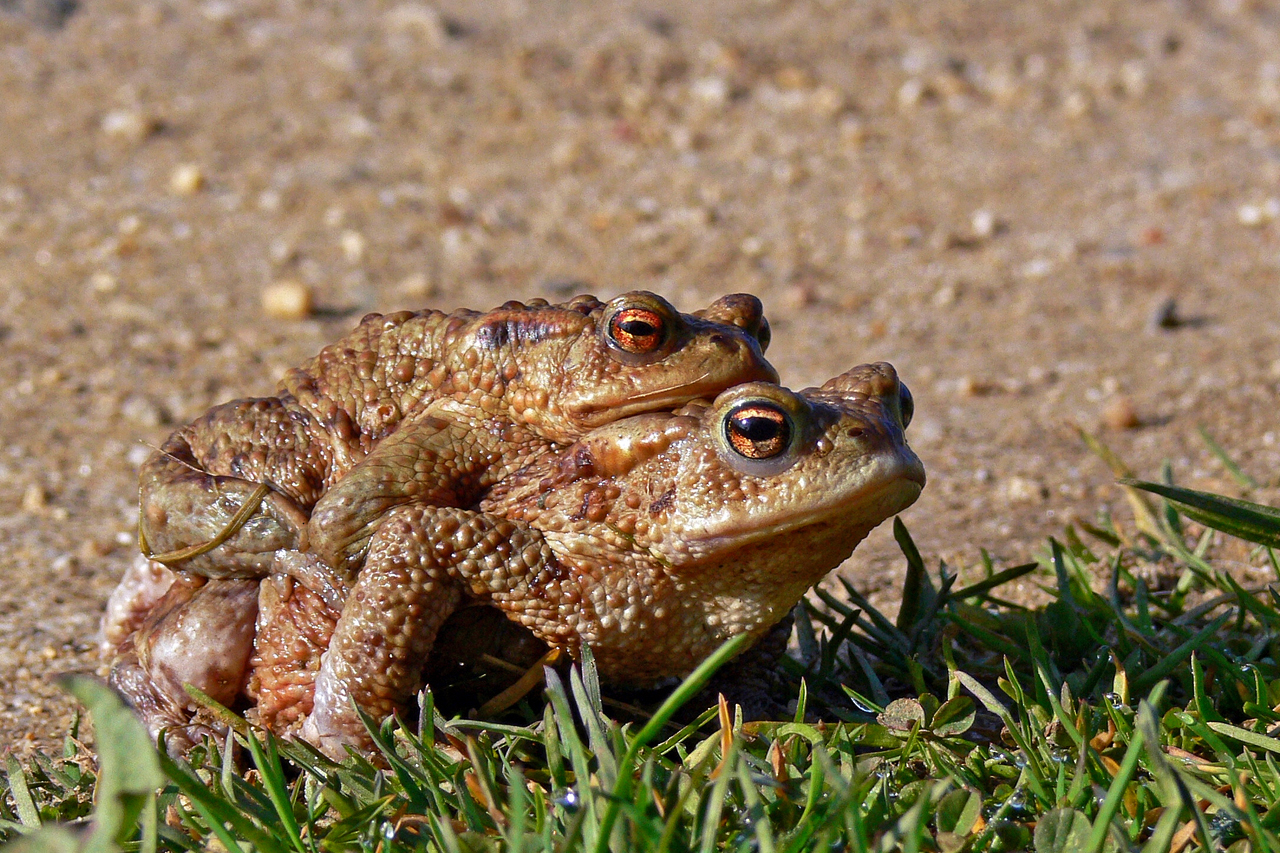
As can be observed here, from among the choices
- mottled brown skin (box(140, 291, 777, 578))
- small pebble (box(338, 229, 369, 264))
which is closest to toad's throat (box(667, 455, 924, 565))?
mottled brown skin (box(140, 291, 777, 578))

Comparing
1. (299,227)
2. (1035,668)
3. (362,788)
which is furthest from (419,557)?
(299,227)

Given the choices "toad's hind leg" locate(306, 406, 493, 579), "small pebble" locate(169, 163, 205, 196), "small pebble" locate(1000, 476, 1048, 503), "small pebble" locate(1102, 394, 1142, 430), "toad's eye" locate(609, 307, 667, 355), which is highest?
"toad's eye" locate(609, 307, 667, 355)

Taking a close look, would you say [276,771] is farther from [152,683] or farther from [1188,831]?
[1188,831]

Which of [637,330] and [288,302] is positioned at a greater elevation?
[637,330]

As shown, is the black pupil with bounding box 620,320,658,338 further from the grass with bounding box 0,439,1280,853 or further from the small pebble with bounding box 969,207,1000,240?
the small pebble with bounding box 969,207,1000,240

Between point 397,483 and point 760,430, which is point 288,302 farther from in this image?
point 760,430

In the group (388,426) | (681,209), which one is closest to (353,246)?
(681,209)

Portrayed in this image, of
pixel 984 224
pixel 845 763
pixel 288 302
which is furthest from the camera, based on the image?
pixel 984 224
